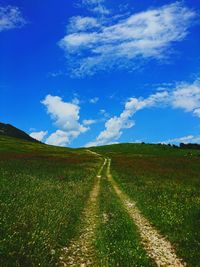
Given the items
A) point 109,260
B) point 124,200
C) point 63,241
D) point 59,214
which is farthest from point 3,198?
point 124,200

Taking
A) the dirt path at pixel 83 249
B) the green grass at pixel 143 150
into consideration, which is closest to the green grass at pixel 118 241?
the dirt path at pixel 83 249

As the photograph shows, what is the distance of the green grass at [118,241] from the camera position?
10.1 m

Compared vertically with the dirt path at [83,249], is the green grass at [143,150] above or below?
above

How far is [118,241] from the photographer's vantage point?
39.6 ft

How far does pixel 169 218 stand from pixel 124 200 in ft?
25.3

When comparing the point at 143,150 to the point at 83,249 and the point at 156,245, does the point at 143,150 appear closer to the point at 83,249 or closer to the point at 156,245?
the point at 156,245

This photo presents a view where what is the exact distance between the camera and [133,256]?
34.2 feet

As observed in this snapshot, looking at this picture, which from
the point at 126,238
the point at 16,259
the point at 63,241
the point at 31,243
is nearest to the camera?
the point at 16,259

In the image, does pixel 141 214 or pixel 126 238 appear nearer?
pixel 126 238

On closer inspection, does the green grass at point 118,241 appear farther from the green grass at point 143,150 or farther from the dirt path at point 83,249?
the green grass at point 143,150

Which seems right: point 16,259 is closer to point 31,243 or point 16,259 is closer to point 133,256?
point 31,243

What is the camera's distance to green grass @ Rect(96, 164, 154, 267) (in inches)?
397

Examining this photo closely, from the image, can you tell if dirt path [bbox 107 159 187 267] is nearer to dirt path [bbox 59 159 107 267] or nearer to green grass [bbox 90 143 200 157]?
dirt path [bbox 59 159 107 267]

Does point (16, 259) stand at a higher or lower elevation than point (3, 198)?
lower
